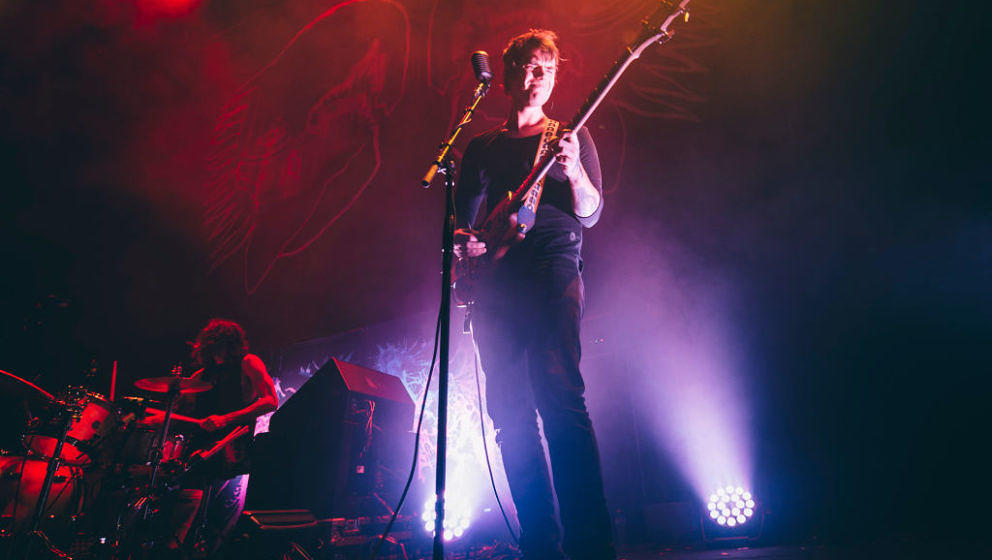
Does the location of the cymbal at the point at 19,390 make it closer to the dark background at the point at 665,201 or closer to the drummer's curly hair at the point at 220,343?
the drummer's curly hair at the point at 220,343

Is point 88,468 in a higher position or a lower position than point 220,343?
lower

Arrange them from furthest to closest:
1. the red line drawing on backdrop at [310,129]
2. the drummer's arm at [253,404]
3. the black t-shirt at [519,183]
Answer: the red line drawing on backdrop at [310,129] < the drummer's arm at [253,404] < the black t-shirt at [519,183]

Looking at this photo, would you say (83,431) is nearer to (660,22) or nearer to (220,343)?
(220,343)

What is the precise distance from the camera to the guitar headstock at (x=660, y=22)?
198cm

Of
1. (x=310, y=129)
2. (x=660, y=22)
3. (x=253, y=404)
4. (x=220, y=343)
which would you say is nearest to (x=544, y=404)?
(x=660, y=22)

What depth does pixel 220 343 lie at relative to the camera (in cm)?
371

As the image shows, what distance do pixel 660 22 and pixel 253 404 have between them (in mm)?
3615

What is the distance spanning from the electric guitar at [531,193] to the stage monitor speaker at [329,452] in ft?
5.90

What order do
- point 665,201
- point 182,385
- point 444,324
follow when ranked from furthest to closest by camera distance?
point 665,201, point 182,385, point 444,324

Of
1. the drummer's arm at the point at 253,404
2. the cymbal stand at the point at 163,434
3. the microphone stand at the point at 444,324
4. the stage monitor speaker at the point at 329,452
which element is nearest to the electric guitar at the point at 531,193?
the microphone stand at the point at 444,324

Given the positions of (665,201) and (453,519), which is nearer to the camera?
(665,201)

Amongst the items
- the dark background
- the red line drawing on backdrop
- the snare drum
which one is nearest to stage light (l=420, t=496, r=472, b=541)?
the dark background

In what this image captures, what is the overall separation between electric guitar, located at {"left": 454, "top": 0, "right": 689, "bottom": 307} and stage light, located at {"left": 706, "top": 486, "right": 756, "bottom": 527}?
10.4 feet

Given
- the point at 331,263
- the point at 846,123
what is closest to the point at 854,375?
the point at 846,123
